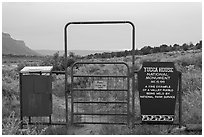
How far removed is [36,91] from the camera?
7.11 m

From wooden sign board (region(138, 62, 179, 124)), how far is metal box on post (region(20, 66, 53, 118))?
5.89ft

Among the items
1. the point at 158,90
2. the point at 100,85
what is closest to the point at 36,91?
the point at 100,85

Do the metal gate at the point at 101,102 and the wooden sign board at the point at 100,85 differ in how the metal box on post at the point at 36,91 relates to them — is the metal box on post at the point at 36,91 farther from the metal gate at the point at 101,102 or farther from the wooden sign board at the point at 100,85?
the wooden sign board at the point at 100,85

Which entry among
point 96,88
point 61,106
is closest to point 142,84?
point 96,88

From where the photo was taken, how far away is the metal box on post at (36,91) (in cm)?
706

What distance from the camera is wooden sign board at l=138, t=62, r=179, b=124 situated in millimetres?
6836

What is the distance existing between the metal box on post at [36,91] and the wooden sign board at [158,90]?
179 centimetres

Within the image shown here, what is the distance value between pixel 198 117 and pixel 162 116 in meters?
0.88

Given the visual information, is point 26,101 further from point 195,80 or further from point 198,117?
point 195,80

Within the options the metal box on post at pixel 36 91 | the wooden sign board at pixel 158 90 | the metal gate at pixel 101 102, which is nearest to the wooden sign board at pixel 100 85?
the metal gate at pixel 101 102

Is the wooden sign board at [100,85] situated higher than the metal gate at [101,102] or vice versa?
the wooden sign board at [100,85]

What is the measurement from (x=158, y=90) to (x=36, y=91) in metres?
2.35

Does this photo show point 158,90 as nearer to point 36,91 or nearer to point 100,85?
point 100,85

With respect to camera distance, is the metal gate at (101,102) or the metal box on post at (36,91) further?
the metal box on post at (36,91)
